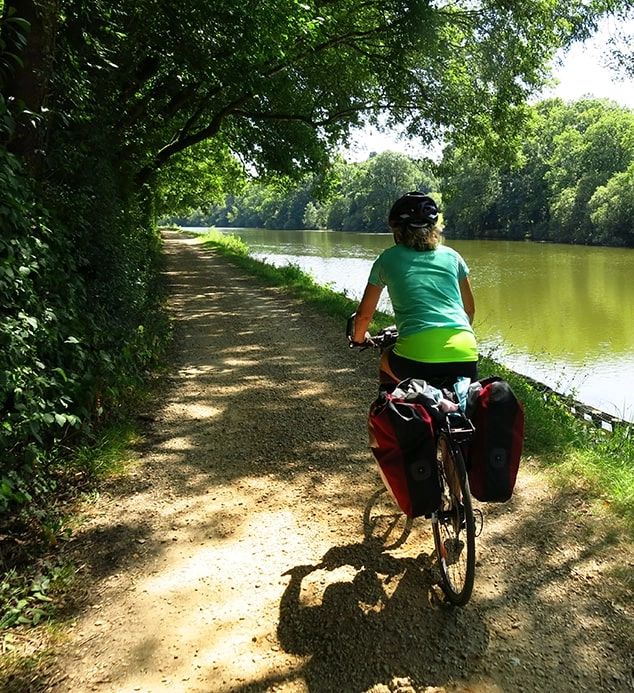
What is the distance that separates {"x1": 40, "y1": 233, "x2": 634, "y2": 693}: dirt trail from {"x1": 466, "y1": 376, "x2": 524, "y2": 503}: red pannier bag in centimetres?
70

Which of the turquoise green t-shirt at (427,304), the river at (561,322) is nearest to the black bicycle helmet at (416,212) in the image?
the turquoise green t-shirt at (427,304)

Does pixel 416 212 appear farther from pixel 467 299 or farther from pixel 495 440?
pixel 495 440

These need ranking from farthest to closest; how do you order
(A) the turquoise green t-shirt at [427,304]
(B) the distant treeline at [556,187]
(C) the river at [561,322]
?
1. (B) the distant treeline at [556,187]
2. (C) the river at [561,322]
3. (A) the turquoise green t-shirt at [427,304]

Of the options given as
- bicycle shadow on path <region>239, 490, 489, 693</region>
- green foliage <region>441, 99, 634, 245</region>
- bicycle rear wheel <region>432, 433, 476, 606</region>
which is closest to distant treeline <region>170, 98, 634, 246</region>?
green foliage <region>441, 99, 634, 245</region>

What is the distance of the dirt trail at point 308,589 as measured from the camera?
221cm

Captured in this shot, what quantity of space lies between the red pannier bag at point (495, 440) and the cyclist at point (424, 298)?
275 mm

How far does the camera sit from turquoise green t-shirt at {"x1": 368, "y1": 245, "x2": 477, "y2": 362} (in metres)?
2.55

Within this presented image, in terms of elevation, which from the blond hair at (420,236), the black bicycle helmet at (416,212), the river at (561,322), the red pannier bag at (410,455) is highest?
the black bicycle helmet at (416,212)

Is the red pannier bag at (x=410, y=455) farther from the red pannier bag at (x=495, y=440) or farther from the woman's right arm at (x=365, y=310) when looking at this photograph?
the woman's right arm at (x=365, y=310)

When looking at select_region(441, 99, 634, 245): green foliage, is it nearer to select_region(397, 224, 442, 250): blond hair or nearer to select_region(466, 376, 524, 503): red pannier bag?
select_region(397, 224, 442, 250): blond hair

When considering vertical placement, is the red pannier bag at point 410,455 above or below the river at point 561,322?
above

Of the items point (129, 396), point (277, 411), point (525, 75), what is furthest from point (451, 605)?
point (525, 75)

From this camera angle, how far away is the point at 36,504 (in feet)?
11.0

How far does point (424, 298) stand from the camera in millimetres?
2598
